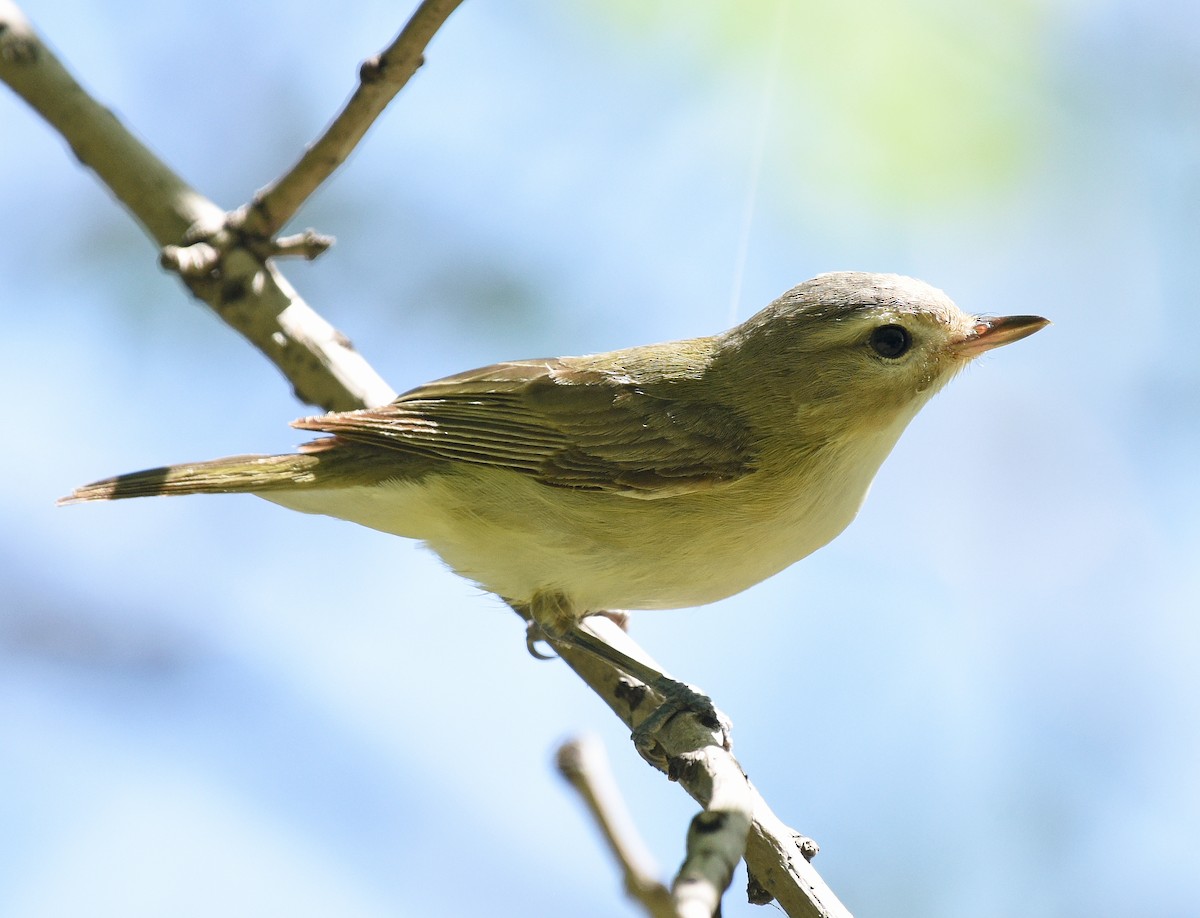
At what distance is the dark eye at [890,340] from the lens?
3705 millimetres

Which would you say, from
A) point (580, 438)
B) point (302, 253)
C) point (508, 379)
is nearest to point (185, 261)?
point (302, 253)

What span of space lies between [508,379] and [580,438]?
1.32ft

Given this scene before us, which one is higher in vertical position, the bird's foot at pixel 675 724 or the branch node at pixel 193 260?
the branch node at pixel 193 260

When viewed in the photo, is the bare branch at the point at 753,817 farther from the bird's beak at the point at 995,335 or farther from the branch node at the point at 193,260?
the branch node at the point at 193,260

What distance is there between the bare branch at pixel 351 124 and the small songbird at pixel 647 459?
0.74 meters

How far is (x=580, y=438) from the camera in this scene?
3.89 meters

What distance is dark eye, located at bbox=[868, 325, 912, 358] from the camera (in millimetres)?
3705

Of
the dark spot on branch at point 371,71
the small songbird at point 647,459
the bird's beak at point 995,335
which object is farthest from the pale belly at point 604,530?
the dark spot on branch at point 371,71

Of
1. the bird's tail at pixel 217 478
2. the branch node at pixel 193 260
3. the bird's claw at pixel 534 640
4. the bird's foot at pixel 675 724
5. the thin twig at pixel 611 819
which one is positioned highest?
the branch node at pixel 193 260

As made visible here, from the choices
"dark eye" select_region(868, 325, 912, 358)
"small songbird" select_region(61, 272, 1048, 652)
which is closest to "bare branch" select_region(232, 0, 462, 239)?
"small songbird" select_region(61, 272, 1048, 652)

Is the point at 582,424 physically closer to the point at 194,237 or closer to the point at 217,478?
the point at 217,478

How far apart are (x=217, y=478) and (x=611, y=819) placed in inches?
98.0

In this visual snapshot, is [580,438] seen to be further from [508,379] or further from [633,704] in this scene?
[633,704]

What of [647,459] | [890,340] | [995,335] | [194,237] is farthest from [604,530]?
[194,237]
